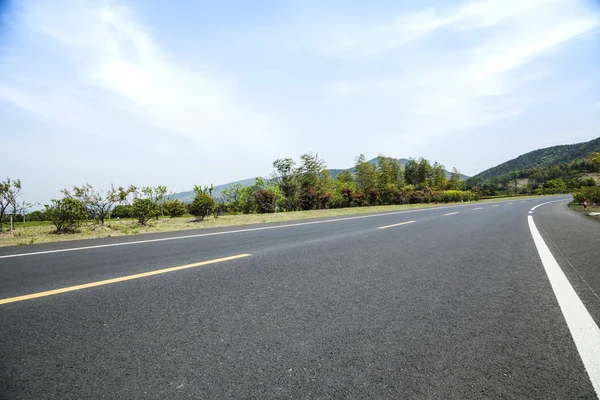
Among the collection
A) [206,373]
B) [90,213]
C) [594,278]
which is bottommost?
[594,278]

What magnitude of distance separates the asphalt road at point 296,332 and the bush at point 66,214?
283 inches

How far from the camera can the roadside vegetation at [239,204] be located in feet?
34.9

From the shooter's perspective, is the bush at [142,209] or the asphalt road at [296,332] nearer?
the asphalt road at [296,332]

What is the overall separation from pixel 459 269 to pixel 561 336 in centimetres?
204

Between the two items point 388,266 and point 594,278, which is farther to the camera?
point 388,266

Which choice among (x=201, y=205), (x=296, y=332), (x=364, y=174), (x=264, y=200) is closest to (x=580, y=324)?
(x=296, y=332)

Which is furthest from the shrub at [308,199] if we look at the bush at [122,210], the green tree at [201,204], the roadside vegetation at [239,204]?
the bush at [122,210]

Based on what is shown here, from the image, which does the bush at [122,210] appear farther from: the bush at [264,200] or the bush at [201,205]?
the bush at [264,200]

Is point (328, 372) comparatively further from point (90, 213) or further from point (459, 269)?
point (90, 213)

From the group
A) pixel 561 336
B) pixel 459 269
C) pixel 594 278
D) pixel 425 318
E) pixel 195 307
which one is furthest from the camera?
pixel 459 269

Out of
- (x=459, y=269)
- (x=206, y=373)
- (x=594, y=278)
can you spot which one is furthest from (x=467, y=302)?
(x=206, y=373)

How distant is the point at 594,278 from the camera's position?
3.76 m

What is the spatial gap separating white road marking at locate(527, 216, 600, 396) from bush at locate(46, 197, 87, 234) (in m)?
13.3

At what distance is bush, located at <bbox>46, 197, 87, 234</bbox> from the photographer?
10484mm
